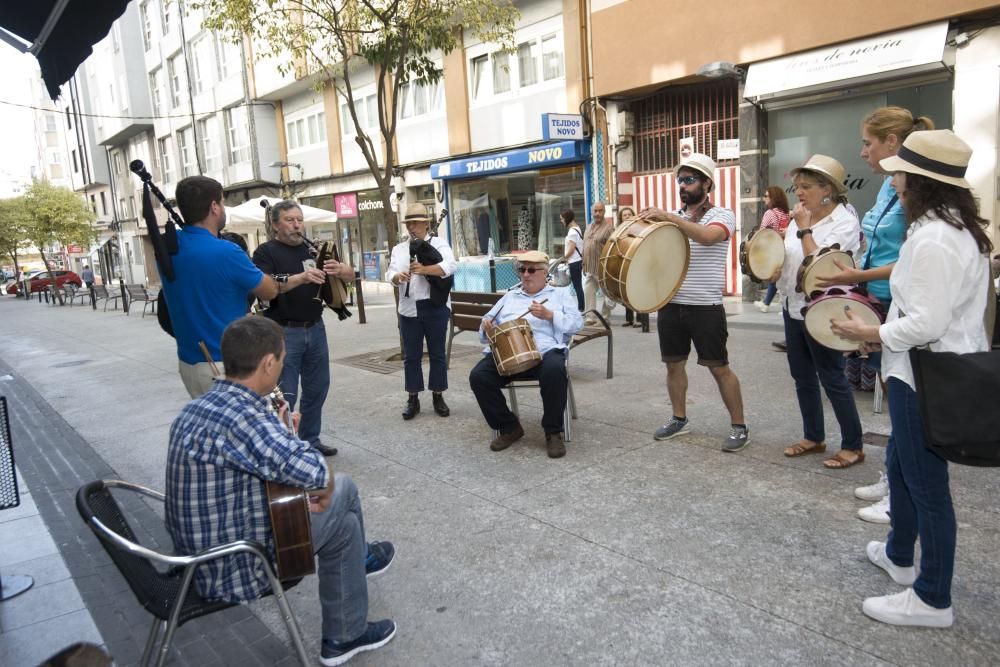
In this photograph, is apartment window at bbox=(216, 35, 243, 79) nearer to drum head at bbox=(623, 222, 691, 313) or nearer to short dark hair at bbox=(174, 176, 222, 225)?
short dark hair at bbox=(174, 176, 222, 225)

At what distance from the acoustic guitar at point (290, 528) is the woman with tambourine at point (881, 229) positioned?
2.68m

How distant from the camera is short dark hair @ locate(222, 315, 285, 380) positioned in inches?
95.1

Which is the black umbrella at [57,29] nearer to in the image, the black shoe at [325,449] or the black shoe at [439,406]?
the black shoe at [325,449]

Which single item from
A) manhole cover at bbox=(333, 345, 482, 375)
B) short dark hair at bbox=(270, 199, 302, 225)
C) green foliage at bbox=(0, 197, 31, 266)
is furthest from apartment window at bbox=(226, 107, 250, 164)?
short dark hair at bbox=(270, 199, 302, 225)

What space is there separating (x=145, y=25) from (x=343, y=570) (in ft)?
128

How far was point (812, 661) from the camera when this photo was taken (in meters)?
2.51

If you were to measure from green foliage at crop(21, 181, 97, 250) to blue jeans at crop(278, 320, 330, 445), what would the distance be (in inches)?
1437

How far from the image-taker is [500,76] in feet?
54.2

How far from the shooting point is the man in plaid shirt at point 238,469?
229 cm

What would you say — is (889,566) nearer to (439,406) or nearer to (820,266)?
(820,266)

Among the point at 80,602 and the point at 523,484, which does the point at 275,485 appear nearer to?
the point at 80,602

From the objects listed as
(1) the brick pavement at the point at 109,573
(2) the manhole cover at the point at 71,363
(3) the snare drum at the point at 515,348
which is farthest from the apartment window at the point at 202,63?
(3) the snare drum at the point at 515,348

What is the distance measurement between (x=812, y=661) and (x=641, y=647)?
591mm

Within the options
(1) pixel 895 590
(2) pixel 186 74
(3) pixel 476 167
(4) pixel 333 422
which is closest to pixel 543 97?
(3) pixel 476 167
